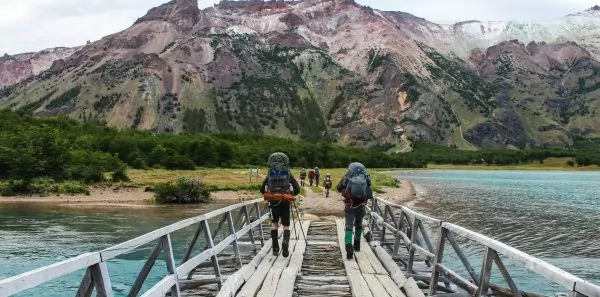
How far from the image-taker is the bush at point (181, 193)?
51188 mm

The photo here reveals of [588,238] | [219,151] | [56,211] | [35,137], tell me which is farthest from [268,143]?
[588,238]

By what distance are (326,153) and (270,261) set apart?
135080 mm

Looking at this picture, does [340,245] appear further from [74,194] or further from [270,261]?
[74,194]

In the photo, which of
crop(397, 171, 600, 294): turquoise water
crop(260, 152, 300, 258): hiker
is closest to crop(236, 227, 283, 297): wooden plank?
crop(260, 152, 300, 258): hiker

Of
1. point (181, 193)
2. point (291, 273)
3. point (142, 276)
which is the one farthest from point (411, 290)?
point (181, 193)

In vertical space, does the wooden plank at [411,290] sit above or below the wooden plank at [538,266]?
below

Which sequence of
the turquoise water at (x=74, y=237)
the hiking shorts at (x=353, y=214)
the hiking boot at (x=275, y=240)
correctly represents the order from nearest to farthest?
1. the hiking shorts at (x=353, y=214)
2. the hiking boot at (x=275, y=240)
3. the turquoise water at (x=74, y=237)

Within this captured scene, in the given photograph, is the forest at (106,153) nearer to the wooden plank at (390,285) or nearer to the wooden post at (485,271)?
the wooden plank at (390,285)

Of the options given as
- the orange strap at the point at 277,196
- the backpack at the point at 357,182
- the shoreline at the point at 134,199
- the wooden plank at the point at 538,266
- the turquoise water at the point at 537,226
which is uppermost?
the backpack at the point at 357,182

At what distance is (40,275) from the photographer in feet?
16.8

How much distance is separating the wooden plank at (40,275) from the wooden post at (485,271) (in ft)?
16.2

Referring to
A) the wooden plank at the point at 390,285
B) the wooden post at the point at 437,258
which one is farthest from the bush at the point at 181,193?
the wooden post at the point at 437,258

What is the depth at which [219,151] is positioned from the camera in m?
111

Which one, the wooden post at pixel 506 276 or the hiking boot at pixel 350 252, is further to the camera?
the hiking boot at pixel 350 252
